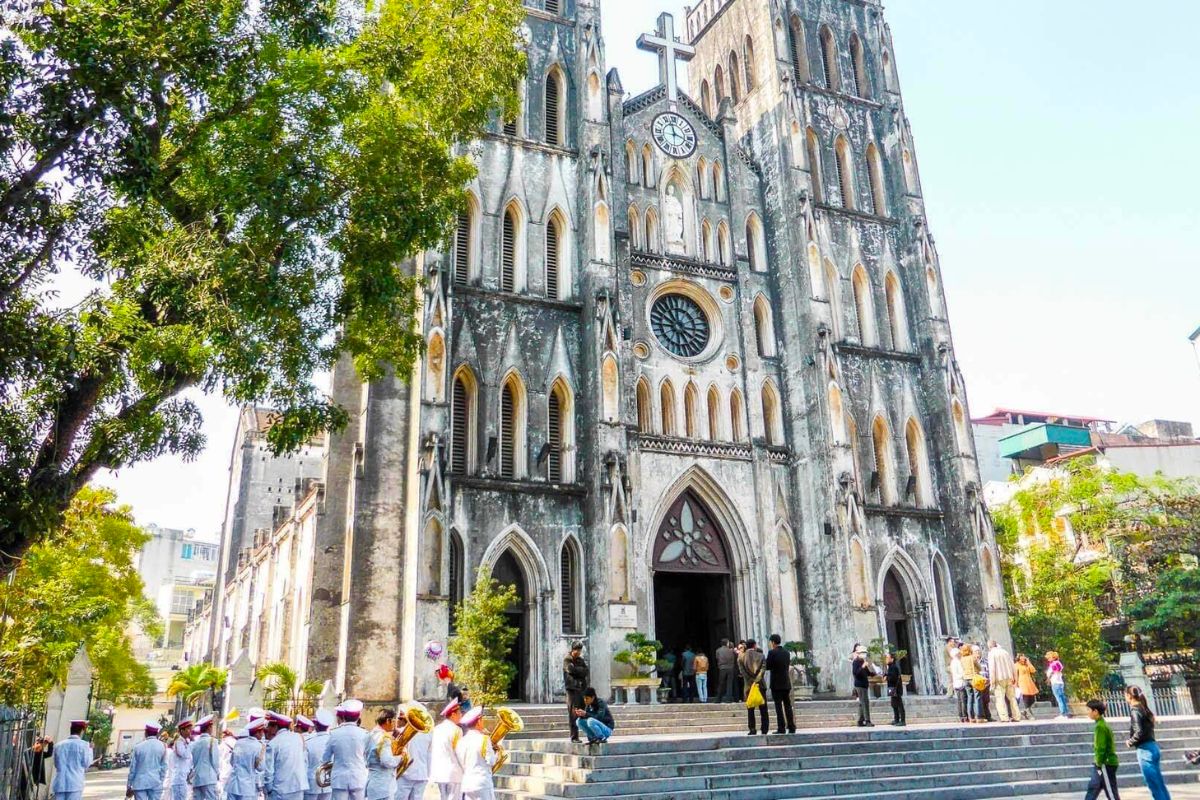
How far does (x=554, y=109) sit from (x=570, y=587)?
12.5 metres

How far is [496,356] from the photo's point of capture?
22234 millimetres

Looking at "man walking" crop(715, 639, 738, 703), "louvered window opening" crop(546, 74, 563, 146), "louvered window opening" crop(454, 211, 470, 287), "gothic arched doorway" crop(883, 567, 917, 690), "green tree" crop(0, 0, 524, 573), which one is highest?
"louvered window opening" crop(546, 74, 563, 146)

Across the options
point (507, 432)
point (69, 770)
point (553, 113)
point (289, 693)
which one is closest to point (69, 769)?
point (69, 770)

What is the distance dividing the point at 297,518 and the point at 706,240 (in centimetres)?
1353

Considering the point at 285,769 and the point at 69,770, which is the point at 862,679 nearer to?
the point at 285,769

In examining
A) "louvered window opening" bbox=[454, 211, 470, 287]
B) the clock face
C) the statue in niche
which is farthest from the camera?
the clock face

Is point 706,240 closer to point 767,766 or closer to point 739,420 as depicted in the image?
point 739,420

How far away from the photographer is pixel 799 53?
29.6 meters

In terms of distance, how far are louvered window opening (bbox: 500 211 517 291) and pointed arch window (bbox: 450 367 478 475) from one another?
2.66 metres

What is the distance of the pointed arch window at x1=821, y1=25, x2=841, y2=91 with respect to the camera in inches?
1175

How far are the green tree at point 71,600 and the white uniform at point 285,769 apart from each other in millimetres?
8051

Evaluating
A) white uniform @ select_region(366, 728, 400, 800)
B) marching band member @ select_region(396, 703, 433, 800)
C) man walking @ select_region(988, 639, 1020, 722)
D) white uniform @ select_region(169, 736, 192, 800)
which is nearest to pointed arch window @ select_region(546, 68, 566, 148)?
man walking @ select_region(988, 639, 1020, 722)

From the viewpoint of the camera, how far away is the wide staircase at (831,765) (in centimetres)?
1164

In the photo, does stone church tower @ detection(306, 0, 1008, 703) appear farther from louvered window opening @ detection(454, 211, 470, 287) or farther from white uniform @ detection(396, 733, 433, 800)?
white uniform @ detection(396, 733, 433, 800)
